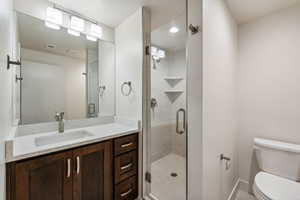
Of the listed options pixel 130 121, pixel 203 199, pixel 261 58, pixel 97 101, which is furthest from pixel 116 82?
pixel 261 58

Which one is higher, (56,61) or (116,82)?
(56,61)

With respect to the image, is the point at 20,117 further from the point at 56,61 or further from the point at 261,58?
the point at 261,58

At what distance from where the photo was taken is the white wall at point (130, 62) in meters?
1.69

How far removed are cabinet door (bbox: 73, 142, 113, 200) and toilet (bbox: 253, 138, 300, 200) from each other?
1.48m

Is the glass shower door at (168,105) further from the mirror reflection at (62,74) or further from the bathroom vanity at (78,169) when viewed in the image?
the mirror reflection at (62,74)

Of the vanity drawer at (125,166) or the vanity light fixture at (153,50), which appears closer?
the vanity drawer at (125,166)

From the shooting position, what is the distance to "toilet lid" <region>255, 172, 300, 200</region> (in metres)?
1.16

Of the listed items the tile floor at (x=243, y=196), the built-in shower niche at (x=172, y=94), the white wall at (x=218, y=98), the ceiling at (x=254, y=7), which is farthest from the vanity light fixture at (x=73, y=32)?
the tile floor at (x=243, y=196)

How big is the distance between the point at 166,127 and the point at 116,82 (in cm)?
133

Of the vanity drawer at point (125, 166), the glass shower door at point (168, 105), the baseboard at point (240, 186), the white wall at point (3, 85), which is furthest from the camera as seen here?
the glass shower door at point (168, 105)

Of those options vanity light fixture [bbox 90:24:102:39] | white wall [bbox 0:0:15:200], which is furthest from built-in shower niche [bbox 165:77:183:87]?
white wall [bbox 0:0:15:200]

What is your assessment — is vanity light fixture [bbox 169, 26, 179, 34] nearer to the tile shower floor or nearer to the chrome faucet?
the chrome faucet

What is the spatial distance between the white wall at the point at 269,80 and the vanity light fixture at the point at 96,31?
6.79 ft

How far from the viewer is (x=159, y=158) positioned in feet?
8.71
